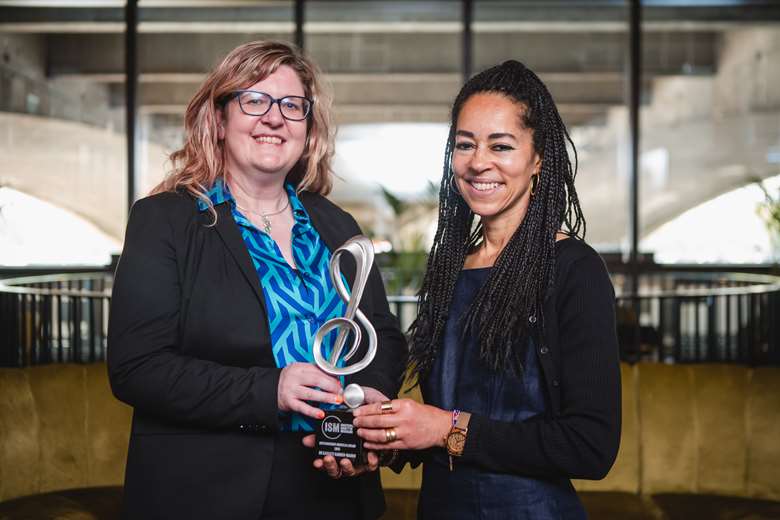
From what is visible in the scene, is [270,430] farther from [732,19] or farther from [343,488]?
[732,19]

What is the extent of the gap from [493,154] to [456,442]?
468 millimetres

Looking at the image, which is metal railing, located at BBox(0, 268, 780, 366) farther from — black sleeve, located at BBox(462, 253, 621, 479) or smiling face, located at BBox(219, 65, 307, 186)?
black sleeve, located at BBox(462, 253, 621, 479)

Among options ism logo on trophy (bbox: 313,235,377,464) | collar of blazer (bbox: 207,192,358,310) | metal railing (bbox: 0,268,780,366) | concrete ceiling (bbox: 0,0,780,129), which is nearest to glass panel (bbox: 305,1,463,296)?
concrete ceiling (bbox: 0,0,780,129)

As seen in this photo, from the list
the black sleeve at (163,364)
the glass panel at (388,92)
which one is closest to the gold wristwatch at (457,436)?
the black sleeve at (163,364)

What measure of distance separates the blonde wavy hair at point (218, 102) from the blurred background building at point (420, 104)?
4.65 m

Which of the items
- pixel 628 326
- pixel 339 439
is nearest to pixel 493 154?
pixel 339 439

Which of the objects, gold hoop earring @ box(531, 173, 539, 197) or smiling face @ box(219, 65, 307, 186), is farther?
smiling face @ box(219, 65, 307, 186)

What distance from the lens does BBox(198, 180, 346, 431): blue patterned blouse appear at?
1.52m

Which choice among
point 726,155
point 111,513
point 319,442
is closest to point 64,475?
point 111,513

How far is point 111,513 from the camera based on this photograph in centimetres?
259

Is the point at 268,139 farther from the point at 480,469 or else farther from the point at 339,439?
the point at 480,469

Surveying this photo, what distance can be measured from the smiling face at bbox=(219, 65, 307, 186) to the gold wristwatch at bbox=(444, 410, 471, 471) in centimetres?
60

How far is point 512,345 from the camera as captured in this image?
52.7 inches

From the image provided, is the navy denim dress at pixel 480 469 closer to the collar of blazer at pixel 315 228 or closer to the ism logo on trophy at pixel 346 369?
the ism logo on trophy at pixel 346 369
